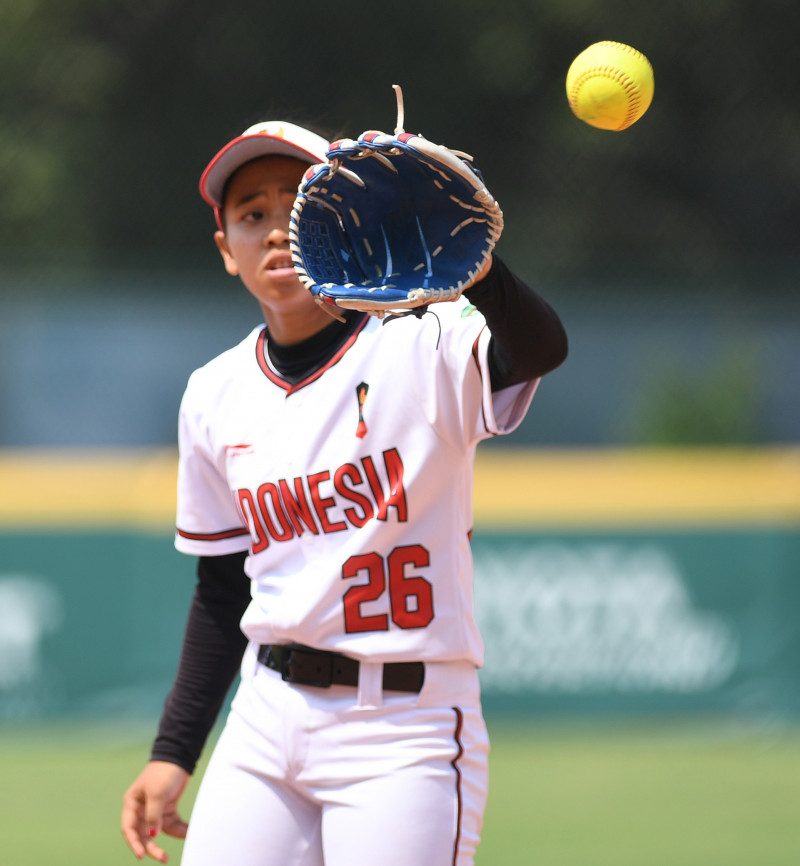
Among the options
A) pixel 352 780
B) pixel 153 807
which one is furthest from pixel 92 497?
pixel 352 780

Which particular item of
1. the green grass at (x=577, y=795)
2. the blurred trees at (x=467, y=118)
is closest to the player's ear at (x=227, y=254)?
the green grass at (x=577, y=795)

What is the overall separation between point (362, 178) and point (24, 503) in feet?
14.9

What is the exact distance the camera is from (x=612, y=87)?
89.8 inches

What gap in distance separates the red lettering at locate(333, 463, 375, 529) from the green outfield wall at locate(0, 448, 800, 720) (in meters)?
3.70

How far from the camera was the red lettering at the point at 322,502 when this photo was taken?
2.18 metres

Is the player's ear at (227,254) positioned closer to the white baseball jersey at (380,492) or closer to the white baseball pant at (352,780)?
the white baseball jersey at (380,492)

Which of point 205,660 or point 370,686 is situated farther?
point 205,660

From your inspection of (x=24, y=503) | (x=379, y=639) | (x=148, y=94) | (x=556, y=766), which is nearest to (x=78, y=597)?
(x=24, y=503)

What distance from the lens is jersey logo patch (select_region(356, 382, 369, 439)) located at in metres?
2.17

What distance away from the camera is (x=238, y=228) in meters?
2.40

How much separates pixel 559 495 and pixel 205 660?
3.69 meters

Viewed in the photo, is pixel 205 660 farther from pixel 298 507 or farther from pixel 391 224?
pixel 391 224

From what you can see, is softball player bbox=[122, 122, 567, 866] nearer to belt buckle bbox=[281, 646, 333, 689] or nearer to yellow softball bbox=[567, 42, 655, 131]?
belt buckle bbox=[281, 646, 333, 689]

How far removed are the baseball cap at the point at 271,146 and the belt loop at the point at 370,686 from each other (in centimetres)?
87
